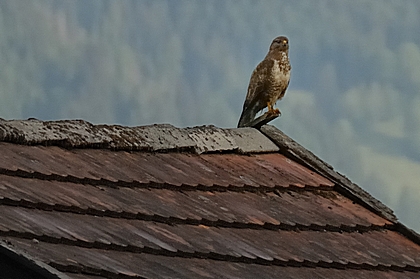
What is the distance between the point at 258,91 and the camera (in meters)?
7.05

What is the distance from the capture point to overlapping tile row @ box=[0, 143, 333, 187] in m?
2.72

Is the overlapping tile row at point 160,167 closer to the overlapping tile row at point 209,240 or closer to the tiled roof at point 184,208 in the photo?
the tiled roof at point 184,208

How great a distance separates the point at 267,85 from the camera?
277 inches

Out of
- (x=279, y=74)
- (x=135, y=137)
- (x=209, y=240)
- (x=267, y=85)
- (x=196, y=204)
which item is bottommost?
(x=209, y=240)

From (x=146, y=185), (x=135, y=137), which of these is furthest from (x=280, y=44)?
(x=146, y=185)

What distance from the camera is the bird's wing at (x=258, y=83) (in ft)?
23.2

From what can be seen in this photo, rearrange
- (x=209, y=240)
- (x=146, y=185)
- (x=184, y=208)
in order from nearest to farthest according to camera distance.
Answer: (x=209, y=240), (x=184, y=208), (x=146, y=185)

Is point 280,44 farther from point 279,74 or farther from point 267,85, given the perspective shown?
point 267,85

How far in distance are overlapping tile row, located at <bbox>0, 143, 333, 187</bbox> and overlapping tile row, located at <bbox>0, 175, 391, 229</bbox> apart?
0.07 m

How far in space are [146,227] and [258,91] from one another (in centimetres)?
464

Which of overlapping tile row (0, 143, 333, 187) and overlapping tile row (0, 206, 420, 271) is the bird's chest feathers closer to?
overlapping tile row (0, 143, 333, 187)

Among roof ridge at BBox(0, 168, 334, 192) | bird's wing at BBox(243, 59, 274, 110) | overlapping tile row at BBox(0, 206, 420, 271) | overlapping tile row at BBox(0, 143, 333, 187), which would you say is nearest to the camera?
overlapping tile row at BBox(0, 206, 420, 271)

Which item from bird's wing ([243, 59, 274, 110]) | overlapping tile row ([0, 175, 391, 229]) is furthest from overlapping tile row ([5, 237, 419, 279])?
bird's wing ([243, 59, 274, 110])

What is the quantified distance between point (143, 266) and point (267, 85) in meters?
4.97
